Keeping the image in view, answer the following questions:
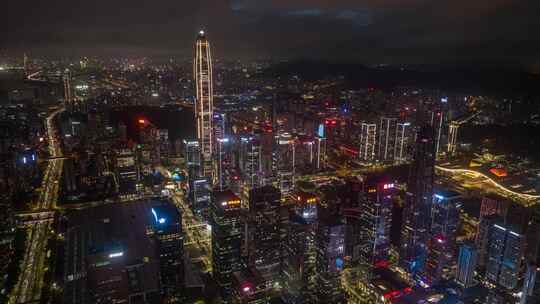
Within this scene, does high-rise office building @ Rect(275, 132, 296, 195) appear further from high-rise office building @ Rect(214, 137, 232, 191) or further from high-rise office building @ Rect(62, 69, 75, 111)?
high-rise office building @ Rect(62, 69, 75, 111)

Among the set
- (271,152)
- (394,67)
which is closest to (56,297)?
(271,152)

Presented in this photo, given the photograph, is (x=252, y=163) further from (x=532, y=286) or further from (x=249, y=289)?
(x=532, y=286)

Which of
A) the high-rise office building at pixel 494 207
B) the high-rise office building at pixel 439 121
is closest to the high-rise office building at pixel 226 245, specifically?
the high-rise office building at pixel 494 207

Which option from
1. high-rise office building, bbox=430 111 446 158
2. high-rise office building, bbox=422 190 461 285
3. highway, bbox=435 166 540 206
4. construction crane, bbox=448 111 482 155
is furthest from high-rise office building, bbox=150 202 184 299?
construction crane, bbox=448 111 482 155

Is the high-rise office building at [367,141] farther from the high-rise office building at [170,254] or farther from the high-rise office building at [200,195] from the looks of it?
the high-rise office building at [170,254]

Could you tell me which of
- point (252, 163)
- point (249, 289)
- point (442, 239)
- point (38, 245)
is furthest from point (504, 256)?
point (38, 245)
